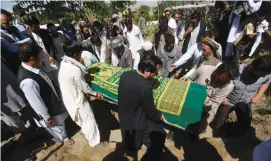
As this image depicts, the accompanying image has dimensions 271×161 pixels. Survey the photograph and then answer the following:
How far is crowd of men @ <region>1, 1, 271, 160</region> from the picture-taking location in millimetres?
2670

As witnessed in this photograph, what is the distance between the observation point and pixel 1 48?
3.45 meters

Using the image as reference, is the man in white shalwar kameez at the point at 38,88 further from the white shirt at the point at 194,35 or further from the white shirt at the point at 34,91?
the white shirt at the point at 194,35

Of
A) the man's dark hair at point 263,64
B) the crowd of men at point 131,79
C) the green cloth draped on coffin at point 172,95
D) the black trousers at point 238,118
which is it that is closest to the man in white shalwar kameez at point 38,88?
the crowd of men at point 131,79

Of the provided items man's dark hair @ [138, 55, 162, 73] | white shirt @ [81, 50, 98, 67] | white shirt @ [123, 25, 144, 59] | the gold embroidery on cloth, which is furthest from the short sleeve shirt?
white shirt @ [123, 25, 144, 59]

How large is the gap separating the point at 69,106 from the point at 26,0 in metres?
4.61

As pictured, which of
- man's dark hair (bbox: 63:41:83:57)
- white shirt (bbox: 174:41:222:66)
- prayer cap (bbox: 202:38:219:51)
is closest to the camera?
man's dark hair (bbox: 63:41:83:57)

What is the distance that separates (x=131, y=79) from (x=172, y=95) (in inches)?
36.8

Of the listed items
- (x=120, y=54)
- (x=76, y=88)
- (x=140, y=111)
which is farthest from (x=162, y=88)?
(x=120, y=54)

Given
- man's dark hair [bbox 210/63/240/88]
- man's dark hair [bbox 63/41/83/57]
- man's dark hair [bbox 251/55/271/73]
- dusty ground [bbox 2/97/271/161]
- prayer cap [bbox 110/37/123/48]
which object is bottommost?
dusty ground [bbox 2/97/271/161]

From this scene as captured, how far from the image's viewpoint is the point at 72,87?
3.01m

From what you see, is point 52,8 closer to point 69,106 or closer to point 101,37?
point 101,37

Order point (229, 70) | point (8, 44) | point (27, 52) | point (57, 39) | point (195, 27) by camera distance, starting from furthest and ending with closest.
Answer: point (57, 39), point (195, 27), point (8, 44), point (229, 70), point (27, 52)

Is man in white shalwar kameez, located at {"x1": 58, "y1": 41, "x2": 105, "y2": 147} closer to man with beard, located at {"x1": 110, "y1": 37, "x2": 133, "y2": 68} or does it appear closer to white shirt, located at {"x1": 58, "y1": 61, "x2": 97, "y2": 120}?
white shirt, located at {"x1": 58, "y1": 61, "x2": 97, "y2": 120}

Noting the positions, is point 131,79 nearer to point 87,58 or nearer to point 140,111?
point 140,111
